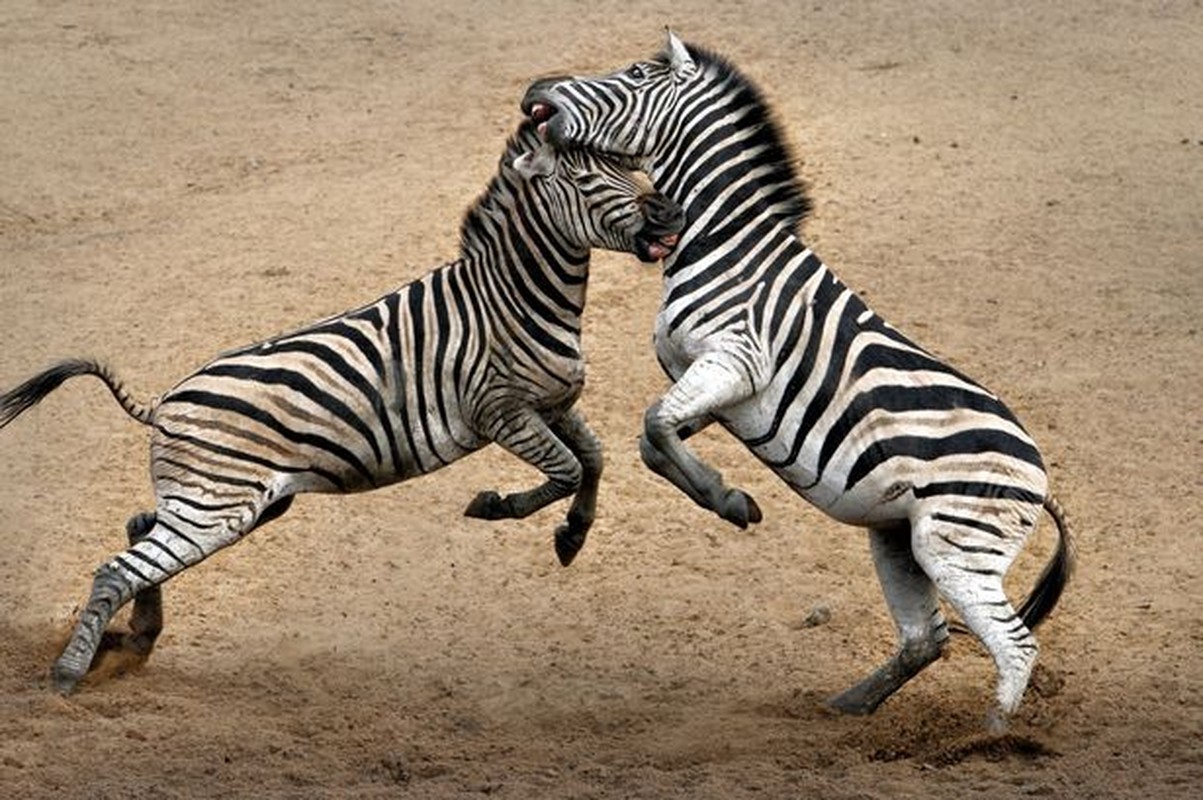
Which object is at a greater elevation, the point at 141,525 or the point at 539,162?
the point at 539,162

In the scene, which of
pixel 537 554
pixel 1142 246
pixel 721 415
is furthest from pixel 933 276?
pixel 721 415

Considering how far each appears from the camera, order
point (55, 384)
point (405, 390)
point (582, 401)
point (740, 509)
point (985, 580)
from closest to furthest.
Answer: point (985, 580), point (740, 509), point (405, 390), point (55, 384), point (582, 401)

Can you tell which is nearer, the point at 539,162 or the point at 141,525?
the point at 539,162

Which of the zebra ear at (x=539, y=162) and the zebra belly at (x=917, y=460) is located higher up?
the zebra ear at (x=539, y=162)

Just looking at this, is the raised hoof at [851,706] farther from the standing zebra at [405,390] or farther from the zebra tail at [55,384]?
the zebra tail at [55,384]

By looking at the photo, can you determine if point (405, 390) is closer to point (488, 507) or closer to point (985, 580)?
point (488, 507)

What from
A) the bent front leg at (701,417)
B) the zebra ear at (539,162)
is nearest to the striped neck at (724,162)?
the zebra ear at (539,162)

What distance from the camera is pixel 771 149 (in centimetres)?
907

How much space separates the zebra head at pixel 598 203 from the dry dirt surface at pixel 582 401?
6.97 feet

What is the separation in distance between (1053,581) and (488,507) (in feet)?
8.67

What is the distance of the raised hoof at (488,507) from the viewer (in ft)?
30.2

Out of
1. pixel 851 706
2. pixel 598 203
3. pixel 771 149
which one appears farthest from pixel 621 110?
pixel 851 706

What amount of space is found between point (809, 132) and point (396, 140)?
3227 millimetres

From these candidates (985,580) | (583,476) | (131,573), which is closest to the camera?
(985,580)
